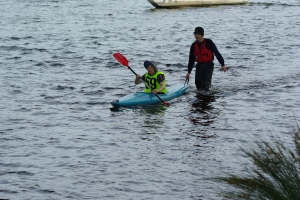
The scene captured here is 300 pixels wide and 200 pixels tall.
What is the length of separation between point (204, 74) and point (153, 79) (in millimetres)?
1425

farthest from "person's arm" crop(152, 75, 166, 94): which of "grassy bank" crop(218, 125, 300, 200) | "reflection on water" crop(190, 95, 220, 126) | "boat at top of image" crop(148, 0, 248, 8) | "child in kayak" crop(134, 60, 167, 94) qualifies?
"boat at top of image" crop(148, 0, 248, 8)

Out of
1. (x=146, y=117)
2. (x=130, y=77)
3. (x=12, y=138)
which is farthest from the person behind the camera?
(x=130, y=77)

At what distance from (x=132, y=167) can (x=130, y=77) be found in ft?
31.6

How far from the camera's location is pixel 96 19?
39938mm

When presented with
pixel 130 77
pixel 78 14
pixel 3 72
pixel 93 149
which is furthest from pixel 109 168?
pixel 78 14

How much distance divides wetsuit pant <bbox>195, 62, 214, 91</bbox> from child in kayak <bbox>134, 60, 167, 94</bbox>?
1054mm

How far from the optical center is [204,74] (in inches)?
670

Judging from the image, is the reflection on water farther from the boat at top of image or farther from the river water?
the boat at top of image

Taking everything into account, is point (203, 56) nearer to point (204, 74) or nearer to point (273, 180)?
point (204, 74)

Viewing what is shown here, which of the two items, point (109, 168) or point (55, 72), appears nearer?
point (109, 168)

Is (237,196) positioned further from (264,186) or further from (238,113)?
(238,113)

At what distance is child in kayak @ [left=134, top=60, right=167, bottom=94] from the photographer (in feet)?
52.8

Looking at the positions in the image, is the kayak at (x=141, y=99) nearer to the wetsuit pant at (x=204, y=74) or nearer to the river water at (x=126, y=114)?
the river water at (x=126, y=114)

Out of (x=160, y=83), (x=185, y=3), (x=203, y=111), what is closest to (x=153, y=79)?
(x=160, y=83)
